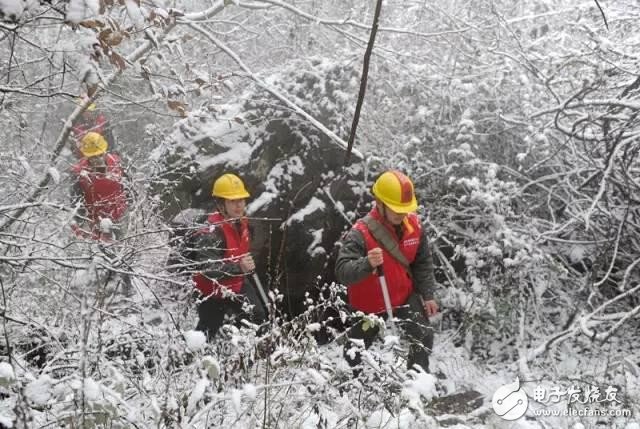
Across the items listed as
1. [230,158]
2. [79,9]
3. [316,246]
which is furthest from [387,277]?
[79,9]

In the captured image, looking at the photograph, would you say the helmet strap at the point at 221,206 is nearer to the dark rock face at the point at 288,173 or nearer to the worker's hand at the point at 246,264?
the worker's hand at the point at 246,264

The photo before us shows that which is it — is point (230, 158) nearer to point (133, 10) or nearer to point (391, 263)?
point (391, 263)

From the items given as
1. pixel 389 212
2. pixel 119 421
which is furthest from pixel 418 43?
pixel 119 421

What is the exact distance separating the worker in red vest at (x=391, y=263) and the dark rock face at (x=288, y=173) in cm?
161

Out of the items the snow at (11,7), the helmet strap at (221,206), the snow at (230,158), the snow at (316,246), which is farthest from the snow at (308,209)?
the snow at (11,7)

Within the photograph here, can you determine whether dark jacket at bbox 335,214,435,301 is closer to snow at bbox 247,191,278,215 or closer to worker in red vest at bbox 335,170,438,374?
worker in red vest at bbox 335,170,438,374

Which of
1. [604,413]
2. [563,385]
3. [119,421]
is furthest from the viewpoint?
[563,385]

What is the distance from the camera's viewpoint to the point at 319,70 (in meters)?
6.31

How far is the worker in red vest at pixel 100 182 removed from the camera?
3.50 m

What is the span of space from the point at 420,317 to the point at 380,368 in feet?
6.15

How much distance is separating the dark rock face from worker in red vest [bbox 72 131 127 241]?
30.8 inches

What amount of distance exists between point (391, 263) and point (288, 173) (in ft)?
7.59

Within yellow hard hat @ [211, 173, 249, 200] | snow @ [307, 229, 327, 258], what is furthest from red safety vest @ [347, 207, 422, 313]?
snow @ [307, 229, 327, 258]

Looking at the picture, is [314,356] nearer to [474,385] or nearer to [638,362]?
[474,385]
